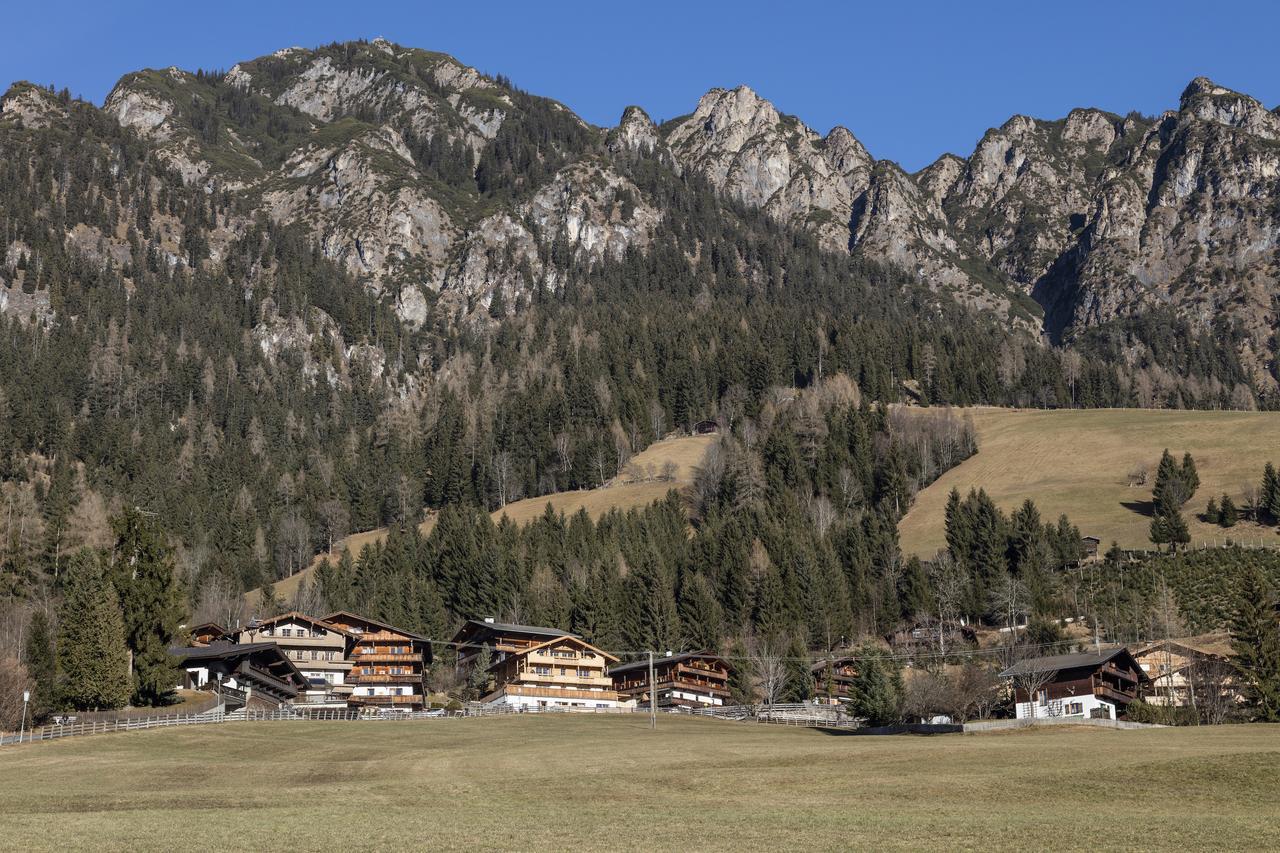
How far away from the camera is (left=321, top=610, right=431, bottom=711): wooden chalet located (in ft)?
442

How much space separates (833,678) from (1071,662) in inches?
1136

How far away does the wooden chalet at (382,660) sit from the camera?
442 ft

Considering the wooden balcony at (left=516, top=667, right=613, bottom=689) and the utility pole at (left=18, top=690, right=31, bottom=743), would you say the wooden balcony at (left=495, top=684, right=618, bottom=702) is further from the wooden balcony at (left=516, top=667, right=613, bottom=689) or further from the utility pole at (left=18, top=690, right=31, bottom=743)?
the utility pole at (left=18, top=690, right=31, bottom=743)

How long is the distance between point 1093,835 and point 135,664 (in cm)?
7694

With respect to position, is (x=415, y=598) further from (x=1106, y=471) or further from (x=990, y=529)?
(x=1106, y=471)

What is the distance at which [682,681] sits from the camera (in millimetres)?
129750

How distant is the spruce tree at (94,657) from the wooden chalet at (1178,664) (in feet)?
255

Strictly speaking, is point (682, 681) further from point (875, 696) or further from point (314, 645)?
point (314, 645)

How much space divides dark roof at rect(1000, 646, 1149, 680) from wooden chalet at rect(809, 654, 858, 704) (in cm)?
1946

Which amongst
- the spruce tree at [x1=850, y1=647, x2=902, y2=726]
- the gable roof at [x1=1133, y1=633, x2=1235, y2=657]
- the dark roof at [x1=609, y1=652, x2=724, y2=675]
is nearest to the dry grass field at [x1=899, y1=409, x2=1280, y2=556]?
the gable roof at [x1=1133, y1=633, x2=1235, y2=657]

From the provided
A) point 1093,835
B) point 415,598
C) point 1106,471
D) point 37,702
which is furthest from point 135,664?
point 1106,471

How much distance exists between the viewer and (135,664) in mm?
92688

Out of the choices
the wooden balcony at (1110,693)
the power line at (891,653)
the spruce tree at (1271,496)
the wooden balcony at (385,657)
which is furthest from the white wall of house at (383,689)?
the spruce tree at (1271,496)

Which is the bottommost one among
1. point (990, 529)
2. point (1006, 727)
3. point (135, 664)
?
point (1006, 727)
